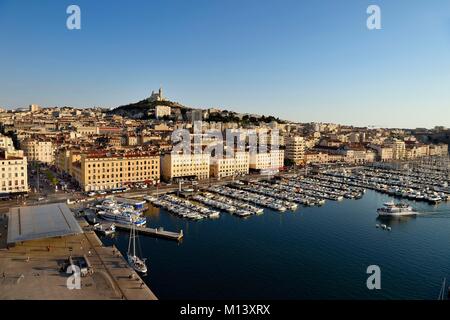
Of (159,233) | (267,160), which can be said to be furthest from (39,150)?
(159,233)

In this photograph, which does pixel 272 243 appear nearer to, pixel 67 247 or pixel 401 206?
pixel 67 247

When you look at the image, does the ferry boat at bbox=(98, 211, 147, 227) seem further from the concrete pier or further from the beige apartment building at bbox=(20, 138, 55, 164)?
the beige apartment building at bbox=(20, 138, 55, 164)

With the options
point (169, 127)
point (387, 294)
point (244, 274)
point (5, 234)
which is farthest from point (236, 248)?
point (169, 127)

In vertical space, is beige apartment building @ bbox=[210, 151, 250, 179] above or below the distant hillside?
below

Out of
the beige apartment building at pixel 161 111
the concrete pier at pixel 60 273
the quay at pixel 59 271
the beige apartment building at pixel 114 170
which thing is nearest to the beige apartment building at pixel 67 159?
the beige apartment building at pixel 114 170

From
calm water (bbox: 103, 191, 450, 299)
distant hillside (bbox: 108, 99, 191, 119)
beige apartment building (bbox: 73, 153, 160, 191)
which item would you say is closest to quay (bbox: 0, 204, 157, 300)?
calm water (bbox: 103, 191, 450, 299)

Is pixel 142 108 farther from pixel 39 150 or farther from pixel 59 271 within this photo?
pixel 59 271
